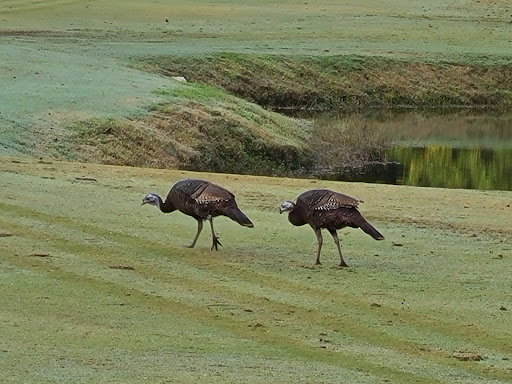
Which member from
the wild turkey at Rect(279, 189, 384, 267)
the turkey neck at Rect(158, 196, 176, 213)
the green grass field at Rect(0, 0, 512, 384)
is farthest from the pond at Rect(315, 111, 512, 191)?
the wild turkey at Rect(279, 189, 384, 267)

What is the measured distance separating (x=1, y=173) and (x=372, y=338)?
33.0 ft

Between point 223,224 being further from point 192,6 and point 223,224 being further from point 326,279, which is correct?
point 192,6

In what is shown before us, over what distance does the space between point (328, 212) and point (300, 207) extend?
43 cm

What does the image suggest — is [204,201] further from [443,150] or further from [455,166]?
[443,150]

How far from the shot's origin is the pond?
1145 inches

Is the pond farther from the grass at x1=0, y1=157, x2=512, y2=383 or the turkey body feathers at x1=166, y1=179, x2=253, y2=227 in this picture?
the turkey body feathers at x1=166, y1=179, x2=253, y2=227

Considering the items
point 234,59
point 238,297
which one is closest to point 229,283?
point 238,297

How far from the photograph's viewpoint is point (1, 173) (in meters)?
19.8

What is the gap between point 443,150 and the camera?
34281 mm

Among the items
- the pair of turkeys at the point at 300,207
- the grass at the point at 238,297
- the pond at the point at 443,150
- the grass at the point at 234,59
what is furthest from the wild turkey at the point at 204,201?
the pond at the point at 443,150

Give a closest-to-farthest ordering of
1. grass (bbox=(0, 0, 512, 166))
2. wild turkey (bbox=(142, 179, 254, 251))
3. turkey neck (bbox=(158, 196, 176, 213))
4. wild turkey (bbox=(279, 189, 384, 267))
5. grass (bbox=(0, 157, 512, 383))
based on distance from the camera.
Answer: grass (bbox=(0, 157, 512, 383)), wild turkey (bbox=(279, 189, 384, 267)), wild turkey (bbox=(142, 179, 254, 251)), turkey neck (bbox=(158, 196, 176, 213)), grass (bbox=(0, 0, 512, 166))

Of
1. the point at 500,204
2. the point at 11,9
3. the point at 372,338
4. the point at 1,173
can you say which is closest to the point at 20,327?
the point at 372,338

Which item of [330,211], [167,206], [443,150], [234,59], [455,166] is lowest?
[167,206]

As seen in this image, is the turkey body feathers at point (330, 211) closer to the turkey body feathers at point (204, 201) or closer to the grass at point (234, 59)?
the turkey body feathers at point (204, 201)
